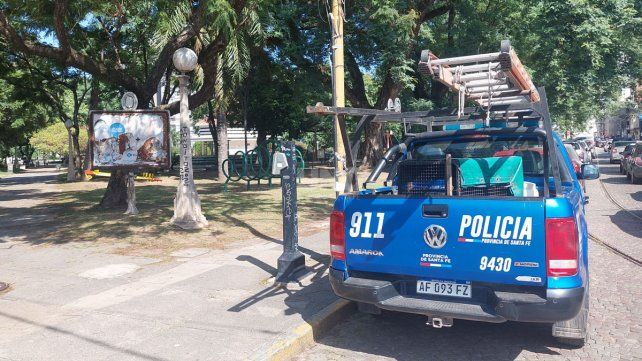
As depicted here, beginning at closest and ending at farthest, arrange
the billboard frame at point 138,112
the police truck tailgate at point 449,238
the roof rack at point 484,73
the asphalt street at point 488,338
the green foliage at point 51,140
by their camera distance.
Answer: the police truck tailgate at point 449,238
the roof rack at point 484,73
the asphalt street at point 488,338
the billboard frame at point 138,112
the green foliage at point 51,140

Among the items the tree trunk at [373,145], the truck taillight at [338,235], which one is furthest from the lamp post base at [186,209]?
the tree trunk at [373,145]

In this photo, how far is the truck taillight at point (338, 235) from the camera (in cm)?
474

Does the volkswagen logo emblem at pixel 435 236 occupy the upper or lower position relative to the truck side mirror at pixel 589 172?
lower

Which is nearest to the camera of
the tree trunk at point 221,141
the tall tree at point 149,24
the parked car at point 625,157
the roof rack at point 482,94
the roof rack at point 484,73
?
the roof rack at point 484,73

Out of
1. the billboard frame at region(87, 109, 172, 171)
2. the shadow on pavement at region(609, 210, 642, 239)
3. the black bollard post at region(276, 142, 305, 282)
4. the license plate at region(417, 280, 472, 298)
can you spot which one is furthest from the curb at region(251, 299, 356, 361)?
the billboard frame at region(87, 109, 172, 171)

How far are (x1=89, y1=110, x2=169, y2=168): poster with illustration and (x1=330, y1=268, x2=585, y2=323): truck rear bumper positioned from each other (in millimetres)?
8810

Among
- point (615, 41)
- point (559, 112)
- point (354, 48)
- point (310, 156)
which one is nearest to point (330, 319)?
point (354, 48)

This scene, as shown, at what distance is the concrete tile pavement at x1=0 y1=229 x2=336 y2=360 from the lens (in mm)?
4711

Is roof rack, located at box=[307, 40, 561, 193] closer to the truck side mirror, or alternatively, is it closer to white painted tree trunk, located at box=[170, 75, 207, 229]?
the truck side mirror

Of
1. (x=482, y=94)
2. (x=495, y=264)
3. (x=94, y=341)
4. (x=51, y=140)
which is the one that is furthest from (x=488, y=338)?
(x=51, y=140)

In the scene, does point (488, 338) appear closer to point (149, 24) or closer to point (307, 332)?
point (307, 332)

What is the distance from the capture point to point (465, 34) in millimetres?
23719

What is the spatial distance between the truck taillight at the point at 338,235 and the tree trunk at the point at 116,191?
10470 mm

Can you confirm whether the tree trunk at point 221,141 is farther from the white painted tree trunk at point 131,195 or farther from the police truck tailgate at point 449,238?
the police truck tailgate at point 449,238
